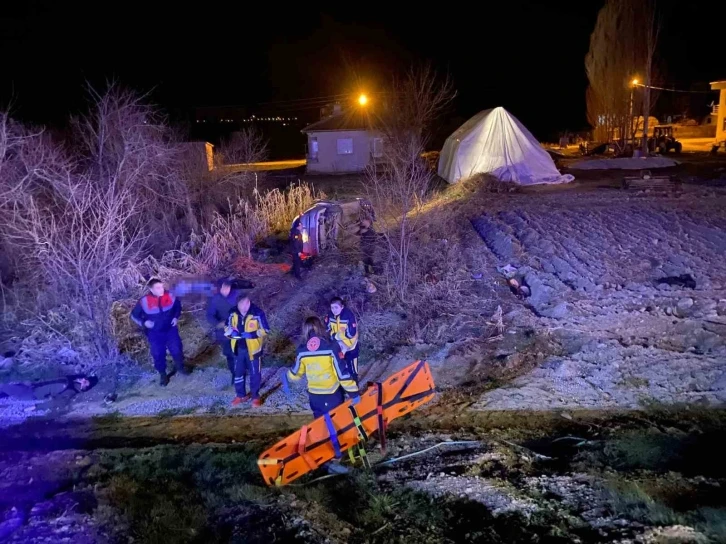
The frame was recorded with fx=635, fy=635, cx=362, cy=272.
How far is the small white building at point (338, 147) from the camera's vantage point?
1371 inches

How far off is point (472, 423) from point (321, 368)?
1.96m

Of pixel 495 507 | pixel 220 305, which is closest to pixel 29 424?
pixel 220 305

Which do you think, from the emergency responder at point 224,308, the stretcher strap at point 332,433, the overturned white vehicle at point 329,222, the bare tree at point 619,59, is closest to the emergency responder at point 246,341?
the emergency responder at point 224,308

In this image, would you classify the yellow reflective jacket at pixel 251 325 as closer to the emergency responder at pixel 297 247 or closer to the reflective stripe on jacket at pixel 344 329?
the reflective stripe on jacket at pixel 344 329

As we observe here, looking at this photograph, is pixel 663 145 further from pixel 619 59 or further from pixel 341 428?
pixel 341 428

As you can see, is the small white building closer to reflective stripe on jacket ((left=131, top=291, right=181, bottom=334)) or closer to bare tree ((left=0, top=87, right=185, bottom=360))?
bare tree ((left=0, top=87, right=185, bottom=360))

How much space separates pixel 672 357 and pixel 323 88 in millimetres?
59355

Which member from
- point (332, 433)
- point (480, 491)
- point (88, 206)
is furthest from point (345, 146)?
point (480, 491)

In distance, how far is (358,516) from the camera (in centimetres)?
482

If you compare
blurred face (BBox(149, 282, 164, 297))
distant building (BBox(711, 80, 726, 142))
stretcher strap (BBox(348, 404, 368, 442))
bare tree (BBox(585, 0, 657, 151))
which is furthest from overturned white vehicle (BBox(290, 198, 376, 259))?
distant building (BBox(711, 80, 726, 142))

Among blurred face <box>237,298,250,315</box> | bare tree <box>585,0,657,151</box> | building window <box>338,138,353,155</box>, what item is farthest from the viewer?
bare tree <box>585,0,657,151</box>

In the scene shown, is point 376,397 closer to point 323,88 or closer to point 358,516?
point 358,516

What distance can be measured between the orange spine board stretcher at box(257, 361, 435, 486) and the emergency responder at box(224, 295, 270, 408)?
5.21 ft

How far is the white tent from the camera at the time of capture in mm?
23094
